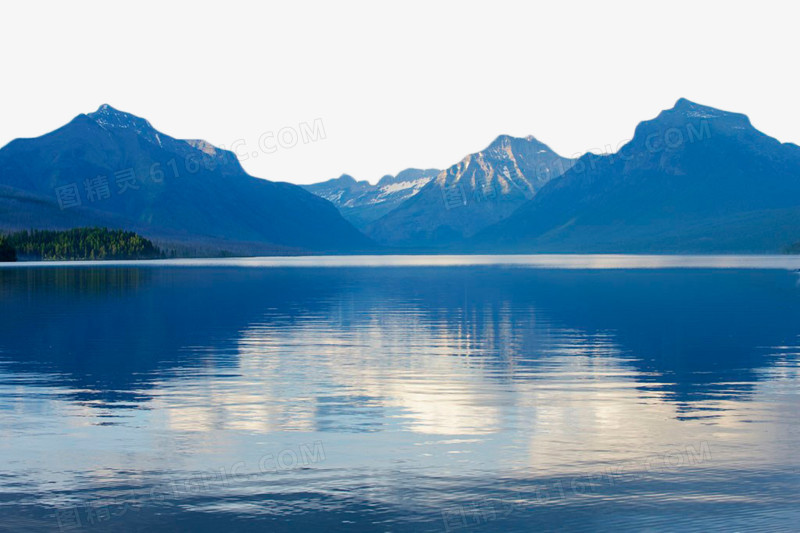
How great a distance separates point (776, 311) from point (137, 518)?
68342mm

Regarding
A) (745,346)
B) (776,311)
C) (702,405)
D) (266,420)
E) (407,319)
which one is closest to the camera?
(266,420)

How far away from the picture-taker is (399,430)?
1070 inches

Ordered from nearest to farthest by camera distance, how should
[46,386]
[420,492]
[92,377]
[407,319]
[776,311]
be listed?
[420,492], [46,386], [92,377], [407,319], [776,311]

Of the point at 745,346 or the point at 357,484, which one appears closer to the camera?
the point at 357,484

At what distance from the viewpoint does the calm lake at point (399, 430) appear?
19422 mm

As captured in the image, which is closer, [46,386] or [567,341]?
[46,386]

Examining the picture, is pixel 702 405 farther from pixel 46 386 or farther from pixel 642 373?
pixel 46 386

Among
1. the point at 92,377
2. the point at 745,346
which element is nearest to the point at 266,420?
the point at 92,377

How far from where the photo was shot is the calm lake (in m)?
19.4

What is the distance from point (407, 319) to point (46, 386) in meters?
36.9

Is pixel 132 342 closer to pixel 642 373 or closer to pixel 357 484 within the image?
pixel 642 373

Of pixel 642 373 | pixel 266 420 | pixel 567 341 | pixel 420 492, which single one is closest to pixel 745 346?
pixel 567 341

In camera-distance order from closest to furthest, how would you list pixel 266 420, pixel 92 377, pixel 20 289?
pixel 266 420
pixel 92 377
pixel 20 289

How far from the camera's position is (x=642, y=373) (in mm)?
39906
